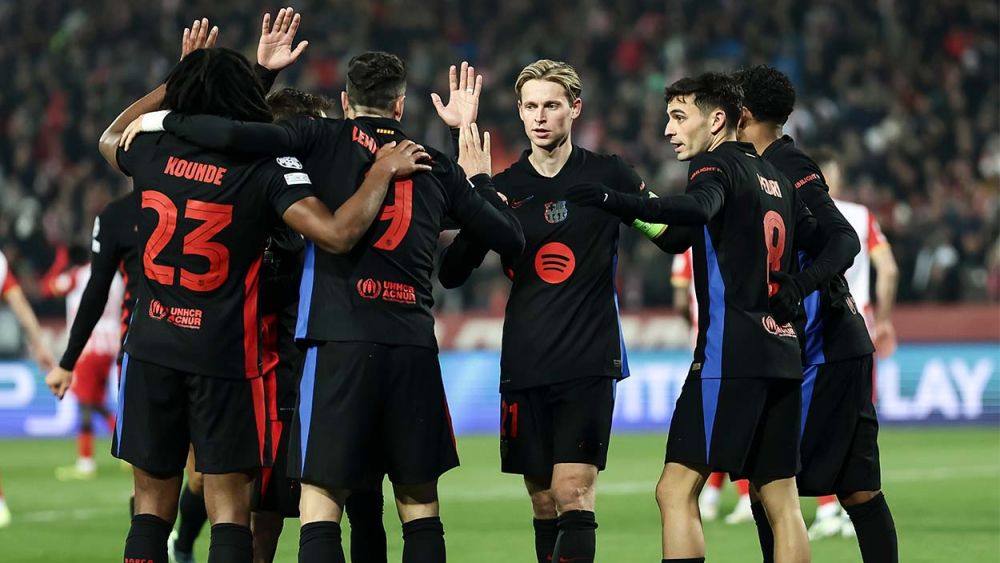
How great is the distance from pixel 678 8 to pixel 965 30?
4.70 meters

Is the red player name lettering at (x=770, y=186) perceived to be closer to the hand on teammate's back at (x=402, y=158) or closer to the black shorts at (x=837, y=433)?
the black shorts at (x=837, y=433)

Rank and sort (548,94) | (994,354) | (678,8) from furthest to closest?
(678,8) → (994,354) → (548,94)

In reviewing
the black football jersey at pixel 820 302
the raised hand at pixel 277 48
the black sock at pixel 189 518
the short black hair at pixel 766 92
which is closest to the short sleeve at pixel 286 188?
the raised hand at pixel 277 48

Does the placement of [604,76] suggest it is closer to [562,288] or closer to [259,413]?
[562,288]

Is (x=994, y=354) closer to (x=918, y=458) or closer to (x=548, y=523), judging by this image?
(x=918, y=458)

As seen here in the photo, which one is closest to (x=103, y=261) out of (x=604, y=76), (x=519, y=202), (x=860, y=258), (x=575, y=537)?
(x=519, y=202)

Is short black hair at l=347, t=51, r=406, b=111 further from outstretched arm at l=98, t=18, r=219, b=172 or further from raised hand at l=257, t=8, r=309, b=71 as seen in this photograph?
outstretched arm at l=98, t=18, r=219, b=172

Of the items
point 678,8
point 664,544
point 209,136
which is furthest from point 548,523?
point 678,8

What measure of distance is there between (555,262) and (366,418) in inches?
53.4

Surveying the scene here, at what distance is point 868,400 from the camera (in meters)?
6.86

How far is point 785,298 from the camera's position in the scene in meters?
6.18

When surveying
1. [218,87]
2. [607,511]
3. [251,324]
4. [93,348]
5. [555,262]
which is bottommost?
[607,511]

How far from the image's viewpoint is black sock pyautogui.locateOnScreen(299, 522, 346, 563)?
221 inches

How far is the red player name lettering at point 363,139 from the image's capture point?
585 centimetres
